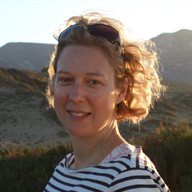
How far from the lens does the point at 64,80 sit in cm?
264

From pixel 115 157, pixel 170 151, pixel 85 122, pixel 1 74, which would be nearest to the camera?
pixel 115 157

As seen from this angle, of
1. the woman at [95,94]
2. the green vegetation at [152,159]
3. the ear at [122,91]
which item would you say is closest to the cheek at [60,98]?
the woman at [95,94]

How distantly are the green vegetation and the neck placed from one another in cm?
390

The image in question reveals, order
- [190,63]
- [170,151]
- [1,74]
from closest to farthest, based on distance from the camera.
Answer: [170,151] < [1,74] < [190,63]

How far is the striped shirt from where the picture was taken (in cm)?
226

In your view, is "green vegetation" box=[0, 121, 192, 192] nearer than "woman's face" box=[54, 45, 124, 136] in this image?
No

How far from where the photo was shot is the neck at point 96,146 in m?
2.61

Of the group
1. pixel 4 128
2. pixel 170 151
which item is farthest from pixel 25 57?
pixel 170 151

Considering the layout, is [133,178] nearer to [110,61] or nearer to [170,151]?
[110,61]

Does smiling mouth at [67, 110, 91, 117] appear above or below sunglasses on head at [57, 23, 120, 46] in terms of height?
below

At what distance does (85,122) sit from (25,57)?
161681mm

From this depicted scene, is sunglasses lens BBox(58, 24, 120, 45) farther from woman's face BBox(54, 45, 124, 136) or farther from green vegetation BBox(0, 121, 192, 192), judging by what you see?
green vegetation BBox(0, 121, 192, 192)

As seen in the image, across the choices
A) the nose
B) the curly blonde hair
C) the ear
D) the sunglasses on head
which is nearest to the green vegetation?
the curly blonde hair

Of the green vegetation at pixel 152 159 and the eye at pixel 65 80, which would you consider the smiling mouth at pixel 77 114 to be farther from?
the green vegetation at pixel 152 159
